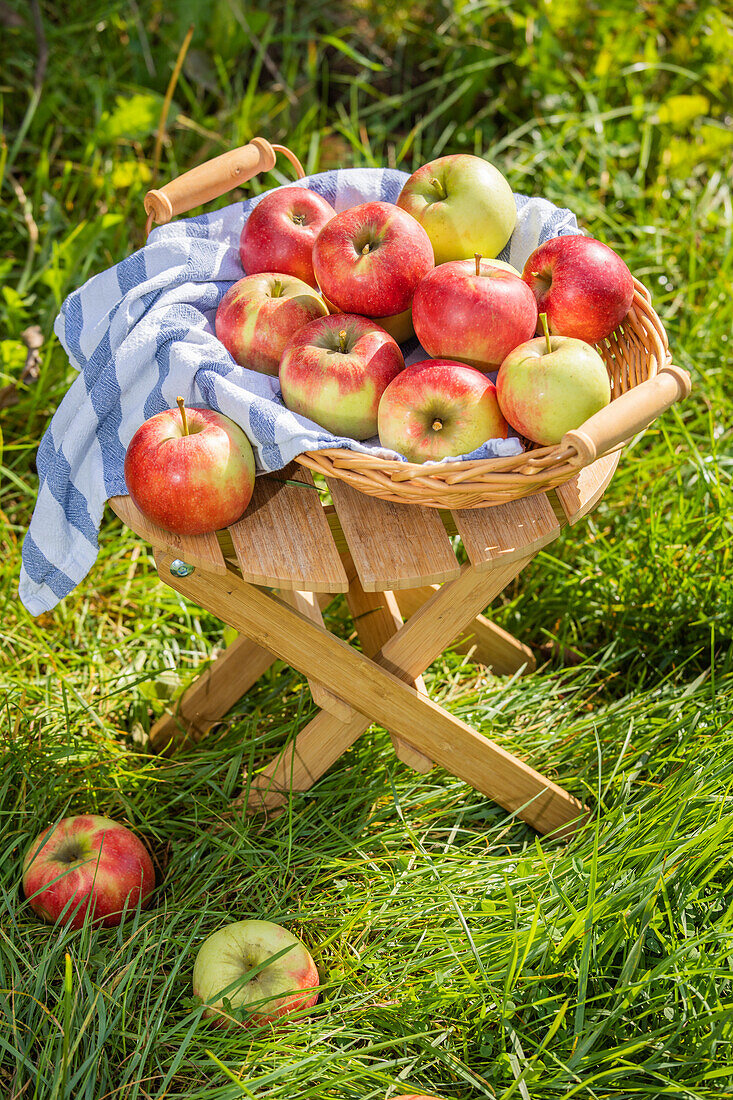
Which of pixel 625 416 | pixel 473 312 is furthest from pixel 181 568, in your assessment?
pixel 625 416

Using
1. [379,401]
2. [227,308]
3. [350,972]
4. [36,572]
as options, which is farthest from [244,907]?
[227,308]

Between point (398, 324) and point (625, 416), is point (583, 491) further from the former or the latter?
point (398, 324)

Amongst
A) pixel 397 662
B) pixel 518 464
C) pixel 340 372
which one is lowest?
pixel 397 662

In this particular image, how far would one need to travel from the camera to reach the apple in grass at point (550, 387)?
1578mm

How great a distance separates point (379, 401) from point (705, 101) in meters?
2.83

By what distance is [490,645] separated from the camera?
2557 mm

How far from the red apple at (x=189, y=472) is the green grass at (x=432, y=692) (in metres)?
0.76

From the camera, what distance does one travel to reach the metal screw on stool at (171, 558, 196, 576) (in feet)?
5.62

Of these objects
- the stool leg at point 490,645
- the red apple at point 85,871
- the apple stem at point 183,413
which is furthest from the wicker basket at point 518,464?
the red apple at point 85,871

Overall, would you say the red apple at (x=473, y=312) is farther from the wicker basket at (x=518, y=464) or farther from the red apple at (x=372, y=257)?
the wicker basket at (x=518, y=464)

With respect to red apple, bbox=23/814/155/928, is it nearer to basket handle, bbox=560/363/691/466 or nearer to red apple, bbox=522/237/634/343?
basket handle, bbox=560/363/691/466

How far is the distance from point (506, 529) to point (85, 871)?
1.10m

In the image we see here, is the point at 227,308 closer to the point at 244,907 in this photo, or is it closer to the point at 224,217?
the point at 224,217

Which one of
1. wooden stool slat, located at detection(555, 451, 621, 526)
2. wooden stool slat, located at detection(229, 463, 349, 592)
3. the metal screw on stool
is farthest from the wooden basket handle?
wooden stool slat, located at detection(555, 451, 621, 526)
